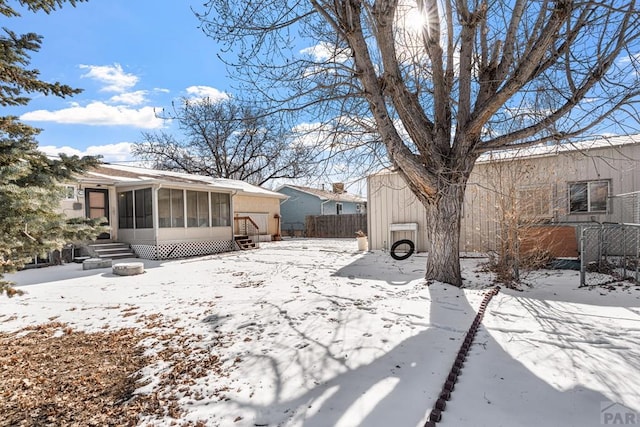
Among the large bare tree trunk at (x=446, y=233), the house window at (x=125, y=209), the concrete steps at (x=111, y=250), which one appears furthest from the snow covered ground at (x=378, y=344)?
the house window at (x=125, y=209)

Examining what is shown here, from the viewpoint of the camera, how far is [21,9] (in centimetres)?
340

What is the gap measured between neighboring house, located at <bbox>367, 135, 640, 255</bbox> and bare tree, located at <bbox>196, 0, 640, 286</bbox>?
1318 millimetres

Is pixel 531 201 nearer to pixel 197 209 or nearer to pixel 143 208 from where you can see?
pixel 197 209

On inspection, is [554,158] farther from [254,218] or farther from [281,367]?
[254,218]

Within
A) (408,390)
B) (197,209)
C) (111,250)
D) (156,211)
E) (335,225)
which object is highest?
(197,209)

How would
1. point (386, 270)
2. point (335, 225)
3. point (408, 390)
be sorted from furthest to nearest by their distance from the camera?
point (335, 225) < point (386, 270) < point (408, 390)

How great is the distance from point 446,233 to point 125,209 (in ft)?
39.1

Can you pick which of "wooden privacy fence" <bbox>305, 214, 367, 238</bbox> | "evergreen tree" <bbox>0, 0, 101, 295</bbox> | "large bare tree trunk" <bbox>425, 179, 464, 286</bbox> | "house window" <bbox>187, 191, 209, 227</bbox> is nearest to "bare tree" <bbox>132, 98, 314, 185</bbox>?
"wooden privacy fence" <bbox>305, 214, 367, 238</bbox>

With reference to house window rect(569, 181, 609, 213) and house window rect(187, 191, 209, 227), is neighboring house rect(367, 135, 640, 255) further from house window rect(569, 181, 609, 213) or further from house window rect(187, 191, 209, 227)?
house window rect(187, 191, 209, 227)

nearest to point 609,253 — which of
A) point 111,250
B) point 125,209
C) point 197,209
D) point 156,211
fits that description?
point 197,209

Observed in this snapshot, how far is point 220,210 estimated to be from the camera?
14.4 meters

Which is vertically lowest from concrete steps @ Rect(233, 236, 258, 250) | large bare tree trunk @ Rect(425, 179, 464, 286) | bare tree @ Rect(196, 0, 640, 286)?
concrete steps @ Rect(233, 236, 258, 250)

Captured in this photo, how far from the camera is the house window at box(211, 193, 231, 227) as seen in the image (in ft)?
46.3

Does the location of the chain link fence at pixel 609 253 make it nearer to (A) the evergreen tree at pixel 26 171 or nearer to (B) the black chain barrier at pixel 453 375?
(B) the black chain barrier at pixel 453 375
